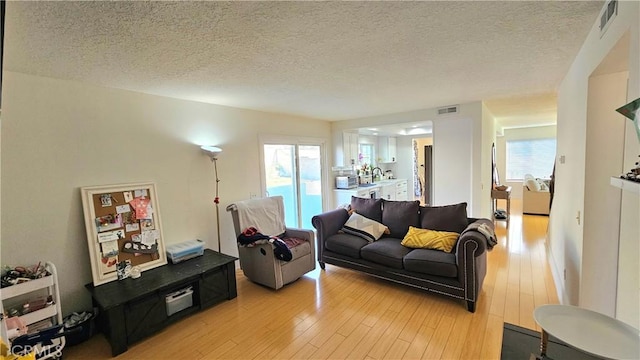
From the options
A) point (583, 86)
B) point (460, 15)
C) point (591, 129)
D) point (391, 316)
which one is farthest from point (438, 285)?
point (460, 15)

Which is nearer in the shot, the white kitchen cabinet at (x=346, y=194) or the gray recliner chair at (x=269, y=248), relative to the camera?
the gray recliner chair at (x=269, y=248)

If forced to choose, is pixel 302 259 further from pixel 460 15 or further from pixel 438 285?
pixel 460 15

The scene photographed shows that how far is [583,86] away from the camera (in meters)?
2.14

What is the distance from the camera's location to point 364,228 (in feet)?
11.9

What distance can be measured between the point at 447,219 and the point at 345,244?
1.24 metres

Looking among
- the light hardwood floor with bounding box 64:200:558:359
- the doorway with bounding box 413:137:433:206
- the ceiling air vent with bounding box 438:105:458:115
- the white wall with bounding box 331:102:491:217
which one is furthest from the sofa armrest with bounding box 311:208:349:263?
the doorway with bounding box 413:137:433:206

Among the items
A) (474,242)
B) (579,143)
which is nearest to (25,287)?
(474,242)

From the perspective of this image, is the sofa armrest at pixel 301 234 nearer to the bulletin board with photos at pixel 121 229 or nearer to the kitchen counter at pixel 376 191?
the bulletin board with photos at pixel 121 229

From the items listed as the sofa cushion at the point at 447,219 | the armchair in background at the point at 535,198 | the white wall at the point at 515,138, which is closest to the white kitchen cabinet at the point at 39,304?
the sofa cushion at the point at 447,219

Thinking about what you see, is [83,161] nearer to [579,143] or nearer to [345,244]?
[345,244]

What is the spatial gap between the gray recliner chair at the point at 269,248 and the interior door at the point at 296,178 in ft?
2.24

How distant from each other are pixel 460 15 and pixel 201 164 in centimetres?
313

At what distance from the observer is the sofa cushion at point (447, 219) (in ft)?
10.5

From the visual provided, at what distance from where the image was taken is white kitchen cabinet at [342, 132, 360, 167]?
579cm
